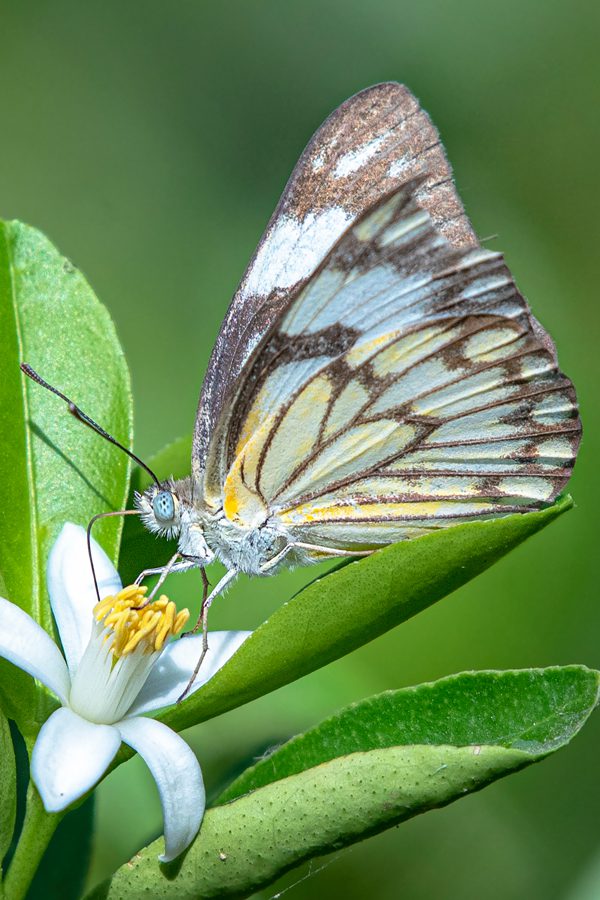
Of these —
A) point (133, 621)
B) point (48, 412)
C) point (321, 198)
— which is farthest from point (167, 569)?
point (321, 198)

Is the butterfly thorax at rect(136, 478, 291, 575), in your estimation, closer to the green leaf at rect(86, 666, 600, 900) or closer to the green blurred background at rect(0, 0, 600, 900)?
the green blurred background at rect(0, 0, 600, 900)

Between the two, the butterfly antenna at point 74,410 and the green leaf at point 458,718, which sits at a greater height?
the butterfly antenna at point 74,410

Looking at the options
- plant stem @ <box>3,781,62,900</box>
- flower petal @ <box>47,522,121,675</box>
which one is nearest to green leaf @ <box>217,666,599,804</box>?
plant stem @ <box>3,781,62,900</box>

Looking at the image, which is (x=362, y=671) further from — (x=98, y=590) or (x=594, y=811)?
(x=98, y=590)

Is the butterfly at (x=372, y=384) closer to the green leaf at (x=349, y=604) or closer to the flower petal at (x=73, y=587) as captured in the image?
the flower petal at (x=73, y=587)

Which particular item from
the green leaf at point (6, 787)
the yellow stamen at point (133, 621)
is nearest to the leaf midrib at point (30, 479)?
the yellow stamen at point (133, 621)

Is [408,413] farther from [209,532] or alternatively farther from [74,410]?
[74,410]
